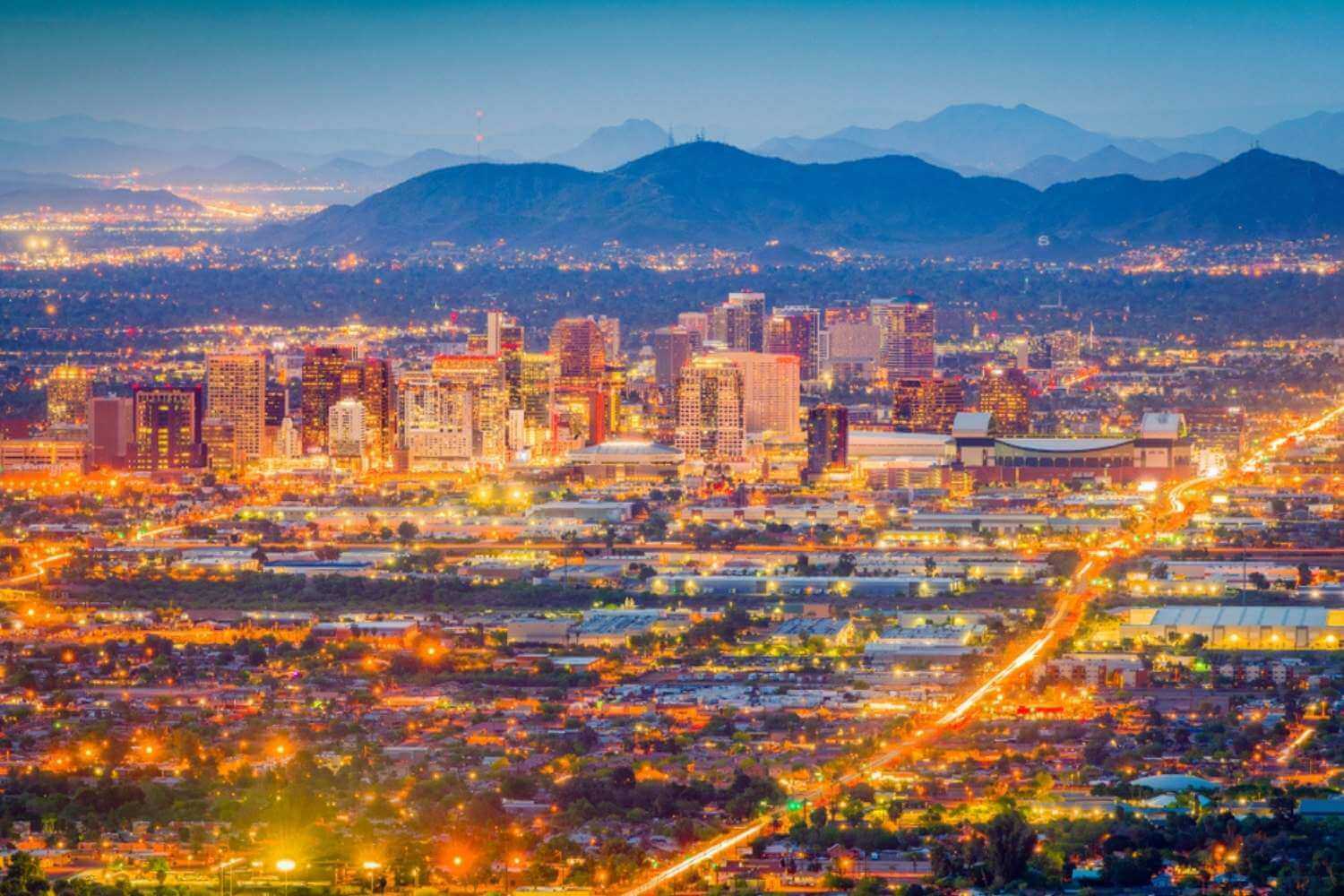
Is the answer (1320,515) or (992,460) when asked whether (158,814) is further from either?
(992,460)

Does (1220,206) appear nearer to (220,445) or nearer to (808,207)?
(808,207)

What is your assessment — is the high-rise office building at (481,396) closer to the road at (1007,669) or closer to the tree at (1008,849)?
the road at (1007,669)

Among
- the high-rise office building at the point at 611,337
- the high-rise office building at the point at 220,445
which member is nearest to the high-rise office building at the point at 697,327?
the high-rise office building at the point at 611,337

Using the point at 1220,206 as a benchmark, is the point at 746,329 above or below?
below

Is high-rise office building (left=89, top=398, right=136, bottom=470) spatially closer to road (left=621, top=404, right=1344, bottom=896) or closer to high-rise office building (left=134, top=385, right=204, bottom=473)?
high-rise office building (left=134, top=385, right=204, bottom=473)

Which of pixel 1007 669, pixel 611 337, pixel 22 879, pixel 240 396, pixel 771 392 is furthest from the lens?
pixel 611 337

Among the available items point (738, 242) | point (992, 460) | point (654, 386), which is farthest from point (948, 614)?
point (738, 242)

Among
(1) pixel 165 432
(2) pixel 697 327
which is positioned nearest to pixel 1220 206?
(2) pixel 697 327
